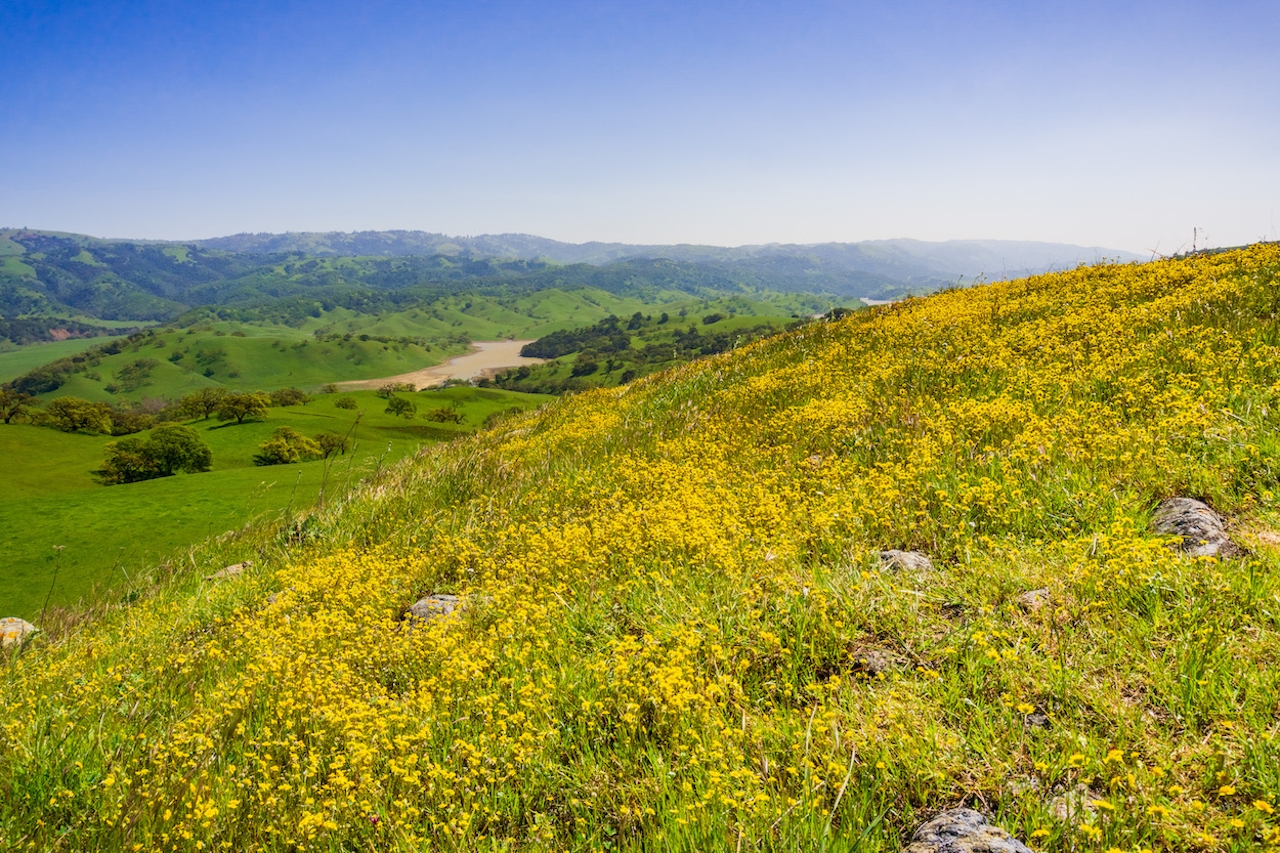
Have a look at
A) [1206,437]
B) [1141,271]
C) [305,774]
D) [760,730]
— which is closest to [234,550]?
[305,774]

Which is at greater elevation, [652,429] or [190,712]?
[652,429]

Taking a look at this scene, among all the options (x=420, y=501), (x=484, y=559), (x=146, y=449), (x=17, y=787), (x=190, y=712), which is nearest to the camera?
(x=17, y=787)

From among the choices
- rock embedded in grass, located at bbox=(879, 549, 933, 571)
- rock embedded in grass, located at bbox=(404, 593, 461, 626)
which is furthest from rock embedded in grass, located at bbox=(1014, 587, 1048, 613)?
rock embedded in grass, located at bbox=(404, 593, 461, 626)

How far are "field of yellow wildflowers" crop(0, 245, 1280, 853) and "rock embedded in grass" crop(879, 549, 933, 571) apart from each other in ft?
0.62

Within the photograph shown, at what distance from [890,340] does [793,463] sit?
618 cm

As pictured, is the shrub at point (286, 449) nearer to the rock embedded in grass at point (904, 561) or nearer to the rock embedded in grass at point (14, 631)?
the rock embedded in grass at point (14, 631)

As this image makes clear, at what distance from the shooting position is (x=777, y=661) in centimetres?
436

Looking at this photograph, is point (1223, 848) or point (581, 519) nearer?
point (1223, 848)

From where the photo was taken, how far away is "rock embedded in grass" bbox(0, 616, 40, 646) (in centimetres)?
957

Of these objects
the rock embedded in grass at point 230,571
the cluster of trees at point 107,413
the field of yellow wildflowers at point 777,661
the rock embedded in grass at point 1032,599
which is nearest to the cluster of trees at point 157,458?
the cluster of trees at point 107,413

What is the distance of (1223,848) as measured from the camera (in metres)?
2.41

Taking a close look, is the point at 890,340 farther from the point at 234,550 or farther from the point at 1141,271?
the point at 234,550

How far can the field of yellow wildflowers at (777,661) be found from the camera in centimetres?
301

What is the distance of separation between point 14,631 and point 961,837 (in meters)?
15.0
